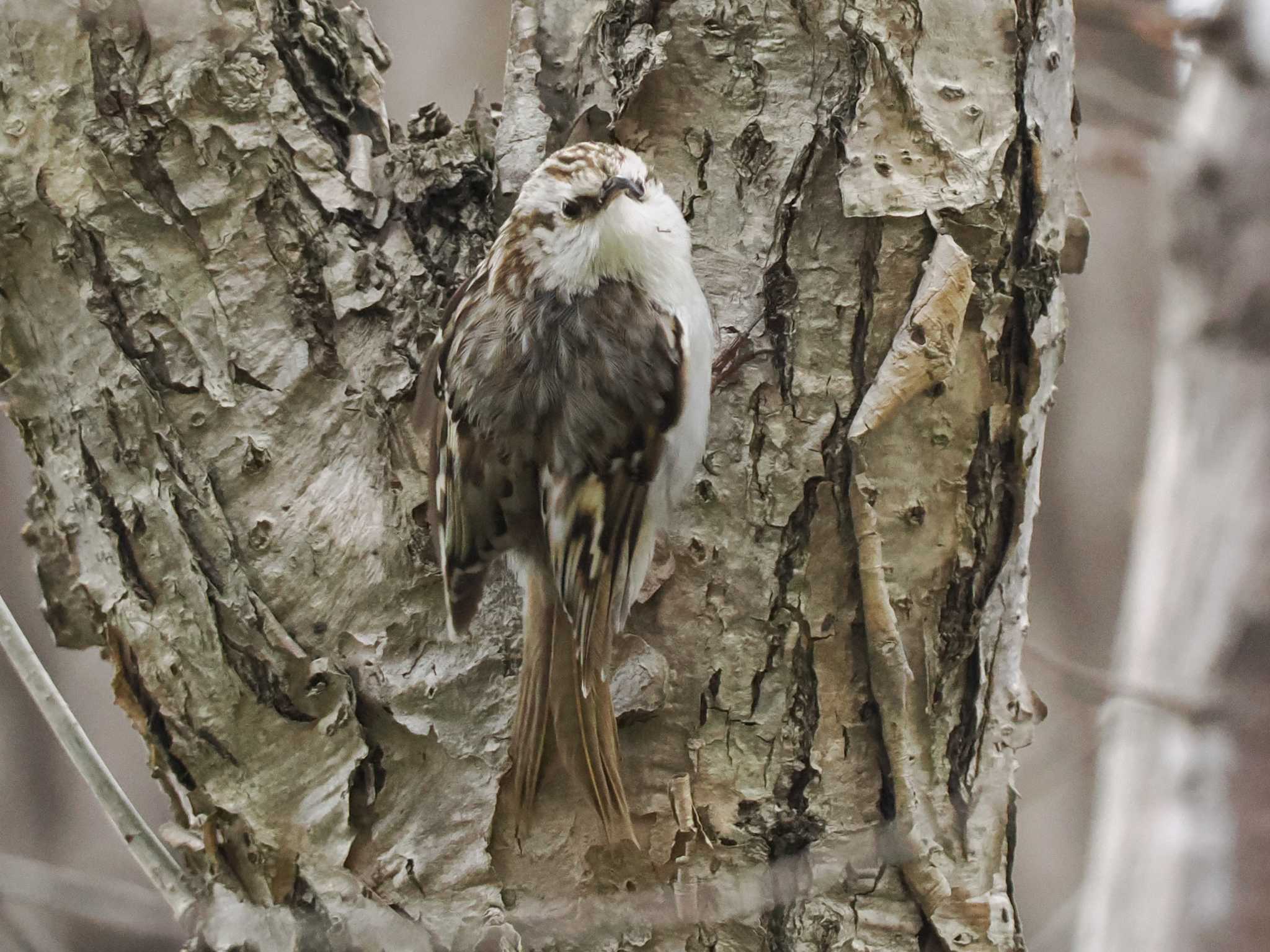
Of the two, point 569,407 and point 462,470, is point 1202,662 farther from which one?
point 462,470

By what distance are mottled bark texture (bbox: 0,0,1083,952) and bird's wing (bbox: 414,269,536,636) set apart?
4 cm

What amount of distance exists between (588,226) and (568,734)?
646mm

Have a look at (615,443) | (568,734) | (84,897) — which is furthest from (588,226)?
(84,897)

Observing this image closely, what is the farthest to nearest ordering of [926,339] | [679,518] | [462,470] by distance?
[462,470] < [679,518] < [926,339]

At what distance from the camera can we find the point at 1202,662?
99.7 inches

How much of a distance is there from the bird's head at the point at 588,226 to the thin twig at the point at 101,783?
69cm

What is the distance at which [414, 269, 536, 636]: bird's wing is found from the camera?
1.32 metres

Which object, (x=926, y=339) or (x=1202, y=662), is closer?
(x=926, y=339)

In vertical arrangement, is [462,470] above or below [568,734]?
above

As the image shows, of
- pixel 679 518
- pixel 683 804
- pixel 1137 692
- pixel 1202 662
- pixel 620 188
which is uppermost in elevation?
pixel 620 188

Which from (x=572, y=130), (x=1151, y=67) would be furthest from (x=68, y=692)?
(x=1151, y=67)

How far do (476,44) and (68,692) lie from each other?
2.22 metres

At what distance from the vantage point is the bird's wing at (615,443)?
1.42 m

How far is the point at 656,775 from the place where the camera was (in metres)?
1.22
